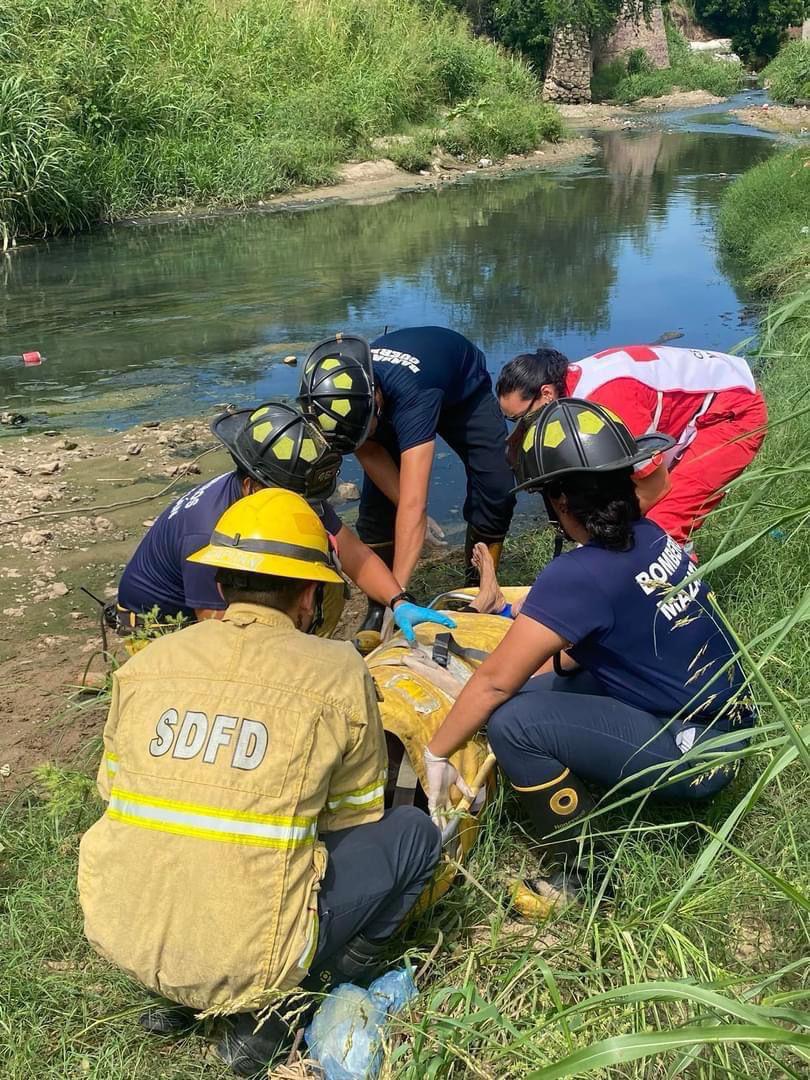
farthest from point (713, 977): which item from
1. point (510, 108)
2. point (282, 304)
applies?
point (510, 108)

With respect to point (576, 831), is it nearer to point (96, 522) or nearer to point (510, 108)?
point (96, 522)

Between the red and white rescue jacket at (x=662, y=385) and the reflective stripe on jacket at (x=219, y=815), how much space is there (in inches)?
81.0

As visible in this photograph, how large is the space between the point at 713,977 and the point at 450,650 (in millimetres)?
1303

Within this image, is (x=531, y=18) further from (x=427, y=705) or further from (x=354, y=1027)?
(x=354, y=1027)

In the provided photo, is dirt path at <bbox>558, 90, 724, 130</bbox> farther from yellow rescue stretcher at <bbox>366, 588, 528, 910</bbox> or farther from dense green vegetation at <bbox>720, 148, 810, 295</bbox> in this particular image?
yellow rescue stretcher at <bbox>366, 588, 528, 910</bbox>

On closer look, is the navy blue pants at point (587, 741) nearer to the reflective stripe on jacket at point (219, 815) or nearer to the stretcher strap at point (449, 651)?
the stretcher strap at point (449, 651)

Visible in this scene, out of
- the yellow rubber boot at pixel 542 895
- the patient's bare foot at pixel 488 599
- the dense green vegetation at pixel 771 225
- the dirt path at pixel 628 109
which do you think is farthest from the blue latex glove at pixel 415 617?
the dirt path at pixel 628 109

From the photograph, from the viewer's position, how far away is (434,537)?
541 cm

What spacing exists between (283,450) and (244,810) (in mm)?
1378

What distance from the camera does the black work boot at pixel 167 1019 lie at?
224 centimetres

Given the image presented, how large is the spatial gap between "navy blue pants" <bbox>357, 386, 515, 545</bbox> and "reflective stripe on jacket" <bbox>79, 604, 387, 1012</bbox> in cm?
226

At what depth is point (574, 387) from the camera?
3.69 m

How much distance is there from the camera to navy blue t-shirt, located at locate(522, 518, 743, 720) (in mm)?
2316

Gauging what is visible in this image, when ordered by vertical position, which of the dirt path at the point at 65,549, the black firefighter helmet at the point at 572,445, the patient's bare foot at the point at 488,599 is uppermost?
the black firefighter helmet at the point at 572,445
